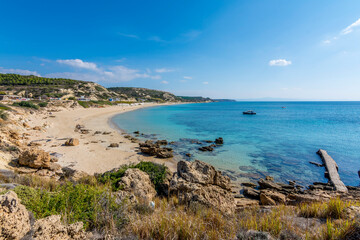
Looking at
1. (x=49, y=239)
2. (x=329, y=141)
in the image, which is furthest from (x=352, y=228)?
(x=329, y=141)

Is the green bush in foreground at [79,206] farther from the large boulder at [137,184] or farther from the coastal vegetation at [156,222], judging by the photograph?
the large boulder at [137,184]

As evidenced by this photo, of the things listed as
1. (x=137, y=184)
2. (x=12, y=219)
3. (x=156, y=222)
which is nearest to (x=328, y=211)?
(x=156, y=222)

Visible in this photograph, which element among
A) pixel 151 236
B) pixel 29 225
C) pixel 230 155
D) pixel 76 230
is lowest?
pixel 230 155

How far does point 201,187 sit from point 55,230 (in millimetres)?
4372

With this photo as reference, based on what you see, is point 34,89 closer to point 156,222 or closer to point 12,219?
point 12,219

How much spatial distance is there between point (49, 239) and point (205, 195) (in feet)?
13.8

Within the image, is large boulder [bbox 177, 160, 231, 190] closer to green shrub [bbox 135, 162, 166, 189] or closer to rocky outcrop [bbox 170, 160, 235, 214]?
rocky outcrop [bbox 170, 160, 235, 214]

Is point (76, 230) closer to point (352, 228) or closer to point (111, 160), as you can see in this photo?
point (352, 228)

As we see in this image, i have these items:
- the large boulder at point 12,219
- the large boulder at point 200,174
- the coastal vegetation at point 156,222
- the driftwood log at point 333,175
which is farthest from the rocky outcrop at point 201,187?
the driftwood log at point 333,175

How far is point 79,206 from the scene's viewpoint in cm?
338

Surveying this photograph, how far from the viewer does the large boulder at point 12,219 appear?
7.11 feet

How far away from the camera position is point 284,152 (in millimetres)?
16984

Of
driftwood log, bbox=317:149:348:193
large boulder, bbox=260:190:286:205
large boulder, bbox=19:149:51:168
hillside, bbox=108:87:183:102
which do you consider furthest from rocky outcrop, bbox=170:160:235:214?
hillside, bbox=108:87:183:102

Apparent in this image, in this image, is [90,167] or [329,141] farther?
[329,141]
